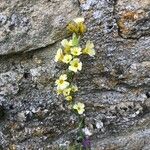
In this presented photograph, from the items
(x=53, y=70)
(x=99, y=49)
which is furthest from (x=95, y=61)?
(x=53, y=70)

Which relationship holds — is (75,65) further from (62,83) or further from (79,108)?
(79,108)

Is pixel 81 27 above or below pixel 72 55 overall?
above

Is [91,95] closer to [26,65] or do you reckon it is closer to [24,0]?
[26,65]

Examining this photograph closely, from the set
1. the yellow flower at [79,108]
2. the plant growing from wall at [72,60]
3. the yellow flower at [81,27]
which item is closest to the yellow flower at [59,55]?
the plant growing from wall at [72,60]

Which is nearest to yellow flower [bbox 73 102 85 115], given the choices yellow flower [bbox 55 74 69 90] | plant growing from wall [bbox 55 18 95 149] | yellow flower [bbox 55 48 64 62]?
plant growing from wall [bbox 55 18 95 149]

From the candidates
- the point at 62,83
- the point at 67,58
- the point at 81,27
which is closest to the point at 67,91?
the point at 62,83

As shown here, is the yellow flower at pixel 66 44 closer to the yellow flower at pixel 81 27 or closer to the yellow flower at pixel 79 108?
the yellow flower at pixel 81 27

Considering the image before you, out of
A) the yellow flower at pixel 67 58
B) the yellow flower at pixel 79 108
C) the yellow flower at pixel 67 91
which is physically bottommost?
the yellow flower at pixel 79 108
